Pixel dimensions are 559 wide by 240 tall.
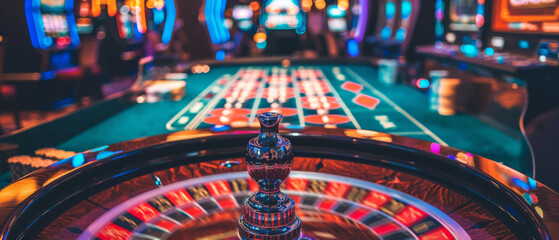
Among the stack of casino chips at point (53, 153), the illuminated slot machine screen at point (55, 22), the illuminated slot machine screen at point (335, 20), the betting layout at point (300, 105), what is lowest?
the illuminated slot machine screen at point (335, 20)

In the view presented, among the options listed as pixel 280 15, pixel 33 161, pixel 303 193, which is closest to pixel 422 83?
pixel 303 193

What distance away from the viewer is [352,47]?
508 inches

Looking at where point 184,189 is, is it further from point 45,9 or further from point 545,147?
point 45,9

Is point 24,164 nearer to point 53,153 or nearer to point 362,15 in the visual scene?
point 53,153

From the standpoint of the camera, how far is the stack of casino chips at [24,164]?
1396mm

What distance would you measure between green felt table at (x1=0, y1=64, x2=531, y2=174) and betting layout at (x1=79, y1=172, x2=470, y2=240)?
633 mm

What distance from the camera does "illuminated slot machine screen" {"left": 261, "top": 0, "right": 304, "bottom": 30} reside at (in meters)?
12.0

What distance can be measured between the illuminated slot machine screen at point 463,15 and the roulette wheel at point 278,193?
17.6 feet

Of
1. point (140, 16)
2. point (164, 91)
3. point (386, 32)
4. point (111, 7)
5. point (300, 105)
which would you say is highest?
point (111, 7)

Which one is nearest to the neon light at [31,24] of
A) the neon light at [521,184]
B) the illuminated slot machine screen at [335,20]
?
the neon light at [521,184]

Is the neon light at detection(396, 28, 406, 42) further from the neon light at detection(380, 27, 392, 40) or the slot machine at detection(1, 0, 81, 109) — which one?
the slot machine at detection(1, 0, 81, 109)

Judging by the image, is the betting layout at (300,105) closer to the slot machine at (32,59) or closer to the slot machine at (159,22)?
the slot machine at (32,59)

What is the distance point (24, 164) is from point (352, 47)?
1205 cm

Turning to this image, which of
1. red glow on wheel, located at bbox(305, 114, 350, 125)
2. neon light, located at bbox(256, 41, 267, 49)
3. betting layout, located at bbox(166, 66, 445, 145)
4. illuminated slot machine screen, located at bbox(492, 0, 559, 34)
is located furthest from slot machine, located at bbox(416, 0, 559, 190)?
neon light, located at bbox(256, 41, 267, 49)
